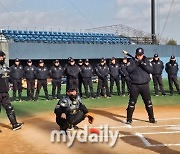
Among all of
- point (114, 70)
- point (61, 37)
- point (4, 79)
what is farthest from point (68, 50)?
point (4, 79)

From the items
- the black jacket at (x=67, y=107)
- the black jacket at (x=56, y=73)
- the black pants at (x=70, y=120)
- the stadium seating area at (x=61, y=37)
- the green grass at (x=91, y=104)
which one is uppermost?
the stadium seating area at (x=61, y=37)

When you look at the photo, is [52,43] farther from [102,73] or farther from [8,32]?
[102,73]

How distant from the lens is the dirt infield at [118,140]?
6938 mm

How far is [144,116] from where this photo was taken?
10969 millimetres

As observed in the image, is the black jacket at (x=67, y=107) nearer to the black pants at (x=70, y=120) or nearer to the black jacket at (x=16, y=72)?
the black pants at (x=70, y=120)

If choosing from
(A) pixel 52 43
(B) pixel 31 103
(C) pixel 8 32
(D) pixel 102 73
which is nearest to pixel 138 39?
(A) pixel 52 43

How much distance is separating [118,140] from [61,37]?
24520 millimetres

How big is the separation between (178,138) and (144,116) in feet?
10.7

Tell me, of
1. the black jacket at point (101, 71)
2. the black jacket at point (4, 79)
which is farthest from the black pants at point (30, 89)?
the black jacket at point (4, 79)

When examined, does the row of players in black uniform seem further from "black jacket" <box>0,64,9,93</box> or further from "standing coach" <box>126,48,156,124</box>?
"black jacket" <box>0,64,9,93</box>

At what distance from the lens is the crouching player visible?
27.9 feet

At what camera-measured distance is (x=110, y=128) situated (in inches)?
360

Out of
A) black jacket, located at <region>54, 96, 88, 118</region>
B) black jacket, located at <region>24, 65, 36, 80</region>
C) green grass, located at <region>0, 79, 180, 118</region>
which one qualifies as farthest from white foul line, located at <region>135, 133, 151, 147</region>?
black jacket, located at <region>24, 65, 36, 80</region>

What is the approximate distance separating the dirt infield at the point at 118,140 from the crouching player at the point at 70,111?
0.53 meters
